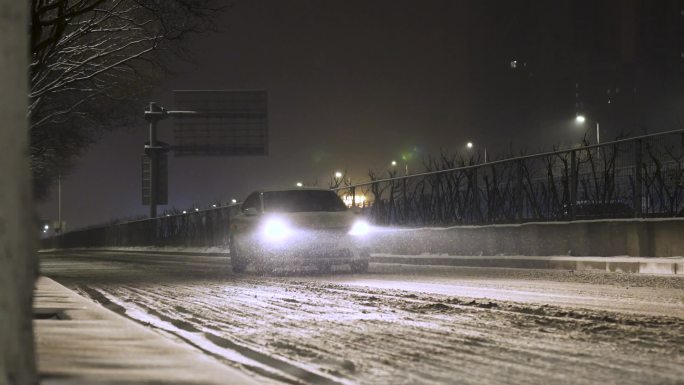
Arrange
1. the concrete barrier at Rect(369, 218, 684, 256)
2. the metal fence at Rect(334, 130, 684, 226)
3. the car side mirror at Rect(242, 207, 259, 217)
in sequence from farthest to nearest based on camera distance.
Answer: the car side mirror at Rect(242, 207, 259, 217) → the metal fence at Rect(334, 130, 684, 226) → the concrete barrier at Rect(369, 218, 684, 256)

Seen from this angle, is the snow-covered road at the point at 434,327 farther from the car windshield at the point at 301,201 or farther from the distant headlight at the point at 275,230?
the car windshield at the point at 301,201

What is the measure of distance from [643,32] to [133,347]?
104 metres

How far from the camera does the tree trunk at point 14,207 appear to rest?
11.3 feet

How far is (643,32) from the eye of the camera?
3986 inches

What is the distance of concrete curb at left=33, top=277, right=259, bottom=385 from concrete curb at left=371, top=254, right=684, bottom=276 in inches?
378

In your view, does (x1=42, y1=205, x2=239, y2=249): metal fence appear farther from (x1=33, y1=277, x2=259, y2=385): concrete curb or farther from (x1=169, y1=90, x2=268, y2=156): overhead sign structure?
(x1=33, y1=277, x2=259, y2=385): concrete curb

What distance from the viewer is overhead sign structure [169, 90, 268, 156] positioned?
4375 centimetres

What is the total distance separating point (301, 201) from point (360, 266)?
2.35 meters

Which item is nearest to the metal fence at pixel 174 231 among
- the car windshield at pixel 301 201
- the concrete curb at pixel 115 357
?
the car windshield at pixel 301 201

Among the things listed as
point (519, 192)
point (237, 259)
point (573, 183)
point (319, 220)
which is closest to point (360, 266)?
point (319, 220)

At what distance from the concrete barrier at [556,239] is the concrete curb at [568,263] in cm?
24

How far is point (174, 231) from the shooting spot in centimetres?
4441

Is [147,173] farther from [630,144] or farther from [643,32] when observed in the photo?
[643,32]

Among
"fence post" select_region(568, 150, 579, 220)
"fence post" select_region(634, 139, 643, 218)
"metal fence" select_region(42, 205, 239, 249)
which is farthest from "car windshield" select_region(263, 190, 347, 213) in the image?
"metal fence" select_region(42, 205, 239, 249)
